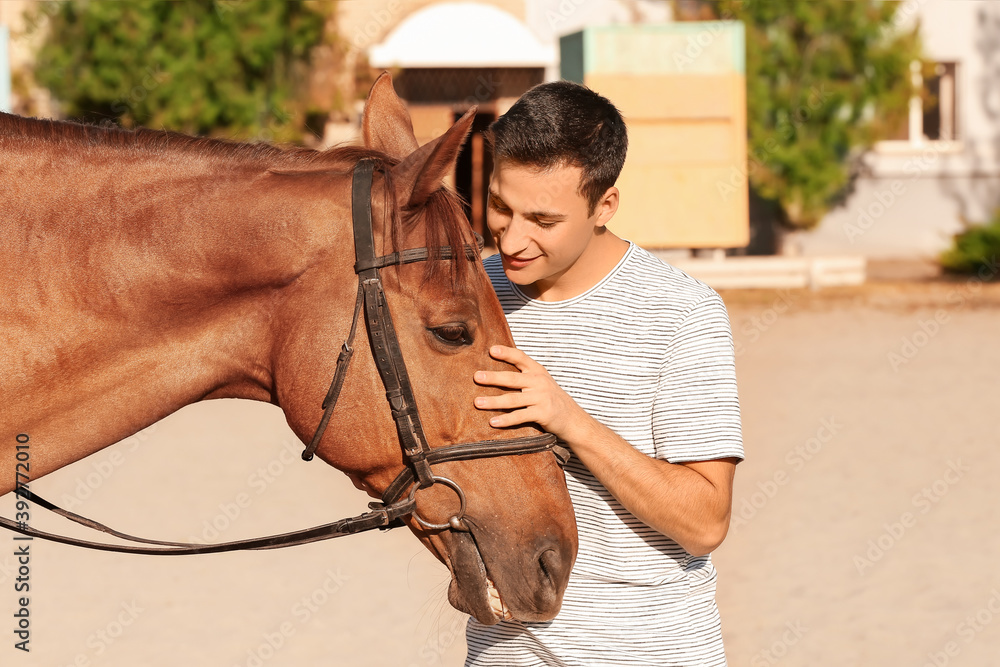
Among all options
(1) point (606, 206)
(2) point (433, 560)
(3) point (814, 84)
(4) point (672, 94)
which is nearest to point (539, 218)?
(1) point (606, 206)

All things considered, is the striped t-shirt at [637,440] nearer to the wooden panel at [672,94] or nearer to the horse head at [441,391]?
the horse head at [441,391]

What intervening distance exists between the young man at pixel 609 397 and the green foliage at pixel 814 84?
14.5 metres

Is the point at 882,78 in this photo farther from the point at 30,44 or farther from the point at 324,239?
the point at 324,239

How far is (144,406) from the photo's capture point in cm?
203

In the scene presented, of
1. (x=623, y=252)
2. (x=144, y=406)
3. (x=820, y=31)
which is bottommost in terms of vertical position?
(x=144, y=406)

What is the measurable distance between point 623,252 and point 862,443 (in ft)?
20.0

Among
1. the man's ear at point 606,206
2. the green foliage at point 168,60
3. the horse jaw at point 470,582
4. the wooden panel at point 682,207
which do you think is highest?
the green foliage at point 168,60

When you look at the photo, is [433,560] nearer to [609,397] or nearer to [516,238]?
[609,397]

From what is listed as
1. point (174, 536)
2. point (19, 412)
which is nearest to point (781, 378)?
point (174, 536)

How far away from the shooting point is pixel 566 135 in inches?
78.5

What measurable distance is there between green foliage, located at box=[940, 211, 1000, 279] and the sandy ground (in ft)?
22.7

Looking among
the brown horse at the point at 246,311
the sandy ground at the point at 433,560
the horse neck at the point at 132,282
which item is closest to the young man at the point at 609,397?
the brown horse at the point at 246,311

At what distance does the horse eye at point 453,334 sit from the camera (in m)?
1.98

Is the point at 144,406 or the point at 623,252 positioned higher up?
the point at 623,252
